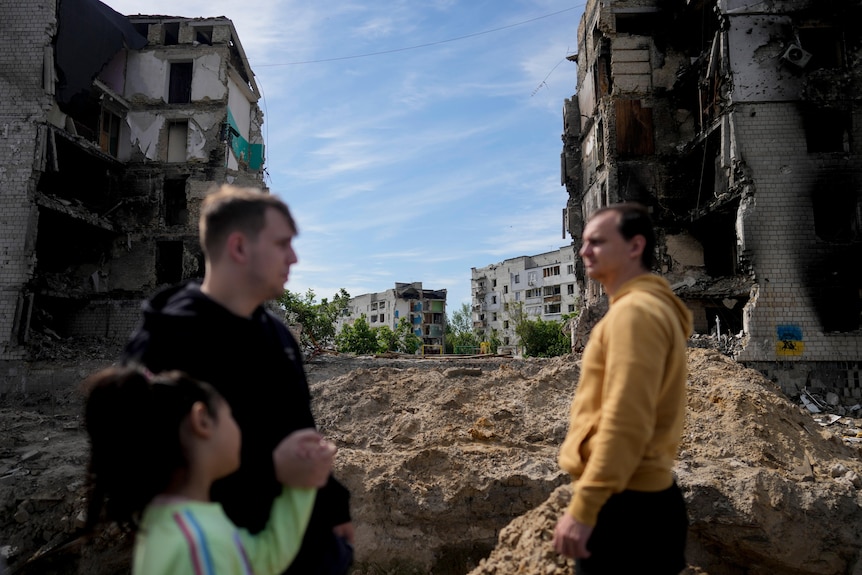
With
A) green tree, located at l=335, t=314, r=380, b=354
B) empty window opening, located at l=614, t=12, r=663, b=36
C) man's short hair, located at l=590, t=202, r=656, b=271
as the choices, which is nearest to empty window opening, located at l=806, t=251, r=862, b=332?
empty window opening, located at l=614, t=12, r=663, b=36

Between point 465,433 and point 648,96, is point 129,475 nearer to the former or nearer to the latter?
point 465,433

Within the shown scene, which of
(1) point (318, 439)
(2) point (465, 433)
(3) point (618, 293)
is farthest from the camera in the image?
(2) point (465, 433)

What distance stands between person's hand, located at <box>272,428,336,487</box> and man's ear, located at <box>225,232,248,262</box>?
588mm

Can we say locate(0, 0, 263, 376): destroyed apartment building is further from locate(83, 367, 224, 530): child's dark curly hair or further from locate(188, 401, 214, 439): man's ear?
locate(188, 401, 214, 439): man's ear

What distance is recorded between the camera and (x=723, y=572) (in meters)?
5.05

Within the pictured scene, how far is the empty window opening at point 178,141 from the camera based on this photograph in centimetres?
2047

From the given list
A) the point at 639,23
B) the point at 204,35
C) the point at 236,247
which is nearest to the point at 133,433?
the point at 236,247

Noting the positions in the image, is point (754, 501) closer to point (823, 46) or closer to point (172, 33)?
point (823, 46)

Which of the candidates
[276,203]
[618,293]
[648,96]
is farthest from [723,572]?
[648,96]

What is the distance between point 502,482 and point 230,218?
16.2 feet

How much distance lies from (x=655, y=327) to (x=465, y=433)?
17.8ft

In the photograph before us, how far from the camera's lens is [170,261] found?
2006 centimetres

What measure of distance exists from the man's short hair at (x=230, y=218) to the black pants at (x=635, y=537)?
1662 mm

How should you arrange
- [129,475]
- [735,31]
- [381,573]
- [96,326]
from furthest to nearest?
[96,326] → [735,31] → [381,573] → [129,475]
